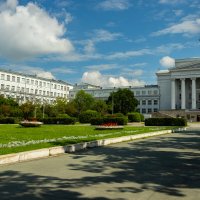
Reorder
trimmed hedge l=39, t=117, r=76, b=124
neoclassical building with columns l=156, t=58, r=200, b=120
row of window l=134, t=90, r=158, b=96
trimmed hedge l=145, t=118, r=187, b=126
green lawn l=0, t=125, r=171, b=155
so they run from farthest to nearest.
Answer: row of window l=134, t=90, r=158, b=96 < neoclassical building with columns l=156, t=58, r=200, b=120 < trimmed hedge l=39, t=117, r=76, b=124 < trimmed hedge l=145, t=118, r=187, b=126 < green lawn l=0, t=125, r=171, b=155

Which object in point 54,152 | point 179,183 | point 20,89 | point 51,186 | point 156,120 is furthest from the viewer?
point 20,89

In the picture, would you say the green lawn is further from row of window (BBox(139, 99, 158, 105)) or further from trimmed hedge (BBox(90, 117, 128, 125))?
row of window (BBox(139, 99, 158, 105))

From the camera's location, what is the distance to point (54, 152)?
44.1 feet

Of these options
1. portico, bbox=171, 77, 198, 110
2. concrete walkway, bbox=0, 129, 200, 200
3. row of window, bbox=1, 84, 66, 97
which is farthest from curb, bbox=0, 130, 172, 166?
row of window, bbox=1, 84, 66, 97

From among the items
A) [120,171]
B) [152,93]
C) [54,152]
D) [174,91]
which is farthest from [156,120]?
[152,93]

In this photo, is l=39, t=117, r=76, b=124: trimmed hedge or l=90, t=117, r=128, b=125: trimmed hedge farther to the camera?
l=39, t=117, r=76, b=124: trimmed hedge

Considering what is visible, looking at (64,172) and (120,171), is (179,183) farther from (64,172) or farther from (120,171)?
(64,172)

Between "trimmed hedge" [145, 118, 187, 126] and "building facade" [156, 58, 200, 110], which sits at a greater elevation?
"building facade" [156, 58, 200, 110]

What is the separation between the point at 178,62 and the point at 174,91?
1126 centimetres


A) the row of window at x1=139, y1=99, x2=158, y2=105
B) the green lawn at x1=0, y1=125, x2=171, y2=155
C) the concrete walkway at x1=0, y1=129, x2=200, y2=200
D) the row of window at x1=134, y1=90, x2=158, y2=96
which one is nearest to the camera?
the concrete walkway at x1=0, y1=129, x2=200, y2=200

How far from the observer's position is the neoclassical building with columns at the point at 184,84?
10694 cm

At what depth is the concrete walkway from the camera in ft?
22.9

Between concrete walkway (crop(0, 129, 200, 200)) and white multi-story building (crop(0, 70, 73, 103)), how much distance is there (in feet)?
311

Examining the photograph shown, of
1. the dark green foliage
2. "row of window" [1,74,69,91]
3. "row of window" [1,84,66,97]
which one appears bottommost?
the dark green foliage
